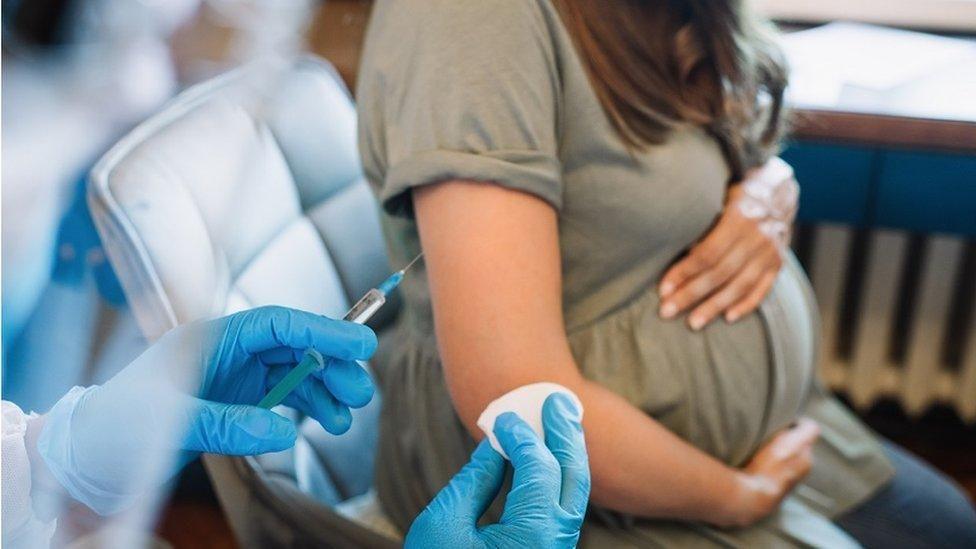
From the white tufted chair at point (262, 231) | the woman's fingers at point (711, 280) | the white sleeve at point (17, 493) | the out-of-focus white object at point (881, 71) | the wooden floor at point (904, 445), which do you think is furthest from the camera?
the wooden floor at point (904, 445)

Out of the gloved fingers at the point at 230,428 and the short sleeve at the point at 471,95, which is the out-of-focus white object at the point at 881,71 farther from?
the gloved fingers at the point at 230,428

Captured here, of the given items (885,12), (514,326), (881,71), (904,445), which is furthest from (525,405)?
(904,445)

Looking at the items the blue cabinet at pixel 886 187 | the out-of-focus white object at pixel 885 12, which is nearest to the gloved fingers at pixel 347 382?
the blue cabinet at pixel 886 187

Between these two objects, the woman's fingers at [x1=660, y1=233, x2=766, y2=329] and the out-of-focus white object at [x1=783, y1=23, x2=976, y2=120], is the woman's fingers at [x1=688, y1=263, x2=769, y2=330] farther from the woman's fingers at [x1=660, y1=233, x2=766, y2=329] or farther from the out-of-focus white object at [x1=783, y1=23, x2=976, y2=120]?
the out-of-focus white object at [x1=783, y1=23, x2=976, y2=120]

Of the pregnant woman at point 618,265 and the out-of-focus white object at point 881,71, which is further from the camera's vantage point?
the out-of-focus white object at point 881,71

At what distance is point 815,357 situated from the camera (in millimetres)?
1145

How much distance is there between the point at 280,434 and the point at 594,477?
31cm

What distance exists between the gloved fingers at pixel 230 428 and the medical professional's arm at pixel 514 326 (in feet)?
0.65

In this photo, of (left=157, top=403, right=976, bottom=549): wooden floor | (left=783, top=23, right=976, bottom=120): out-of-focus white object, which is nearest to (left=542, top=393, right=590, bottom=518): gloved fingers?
(left=783, top=23, right=976, bottom=120): out-of-focus white object

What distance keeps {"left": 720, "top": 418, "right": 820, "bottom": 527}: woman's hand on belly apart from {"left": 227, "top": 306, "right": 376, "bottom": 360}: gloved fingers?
435mm

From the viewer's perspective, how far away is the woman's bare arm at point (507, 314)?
0.75 metres

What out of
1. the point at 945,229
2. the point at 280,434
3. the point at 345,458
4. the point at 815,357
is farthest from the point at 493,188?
the point at 945,229

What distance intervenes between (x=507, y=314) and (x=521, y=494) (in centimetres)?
16

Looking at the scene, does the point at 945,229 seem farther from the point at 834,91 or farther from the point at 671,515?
the point at 671,515
